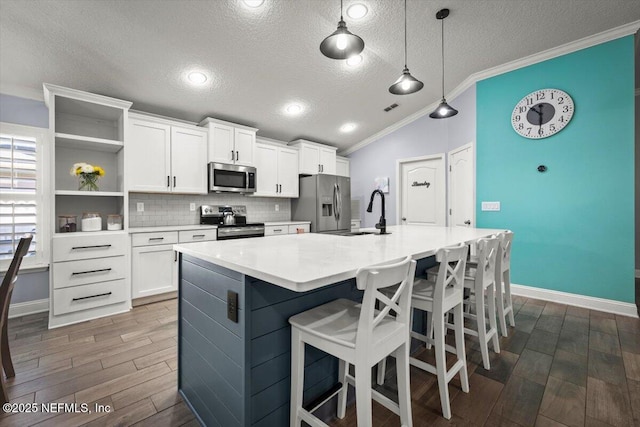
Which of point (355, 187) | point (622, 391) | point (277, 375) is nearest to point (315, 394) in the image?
point (277, 375)

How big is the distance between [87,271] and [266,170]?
8.86 feet

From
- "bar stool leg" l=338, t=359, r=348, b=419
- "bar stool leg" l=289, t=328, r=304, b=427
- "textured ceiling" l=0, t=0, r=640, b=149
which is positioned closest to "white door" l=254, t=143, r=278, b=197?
"textured ceiling" l=0, t=0, r=640, b=149

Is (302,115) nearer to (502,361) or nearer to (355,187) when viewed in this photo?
(355,187)

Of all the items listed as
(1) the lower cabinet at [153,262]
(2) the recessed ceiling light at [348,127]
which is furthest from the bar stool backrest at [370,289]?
(2) the recessed ceiling light at [348,127]

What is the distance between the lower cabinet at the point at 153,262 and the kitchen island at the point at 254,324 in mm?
2007

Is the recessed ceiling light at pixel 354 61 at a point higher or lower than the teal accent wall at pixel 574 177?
higher

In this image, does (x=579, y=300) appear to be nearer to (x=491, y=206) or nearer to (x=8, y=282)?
(x=491, y=206)

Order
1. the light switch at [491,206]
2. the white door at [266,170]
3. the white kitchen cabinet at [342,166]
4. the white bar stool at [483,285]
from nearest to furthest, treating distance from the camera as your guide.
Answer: the white bar stool at [483,285], the light switch at [491,206], the white door at [266,170], the white kitchen cabinet at [342,166]

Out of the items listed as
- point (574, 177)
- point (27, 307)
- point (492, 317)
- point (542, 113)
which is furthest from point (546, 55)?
point (27, 307)

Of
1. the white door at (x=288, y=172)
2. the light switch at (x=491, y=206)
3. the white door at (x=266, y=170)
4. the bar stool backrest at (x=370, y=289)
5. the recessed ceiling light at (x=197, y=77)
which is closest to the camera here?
the bar stool backrest at (x=370, y=289)

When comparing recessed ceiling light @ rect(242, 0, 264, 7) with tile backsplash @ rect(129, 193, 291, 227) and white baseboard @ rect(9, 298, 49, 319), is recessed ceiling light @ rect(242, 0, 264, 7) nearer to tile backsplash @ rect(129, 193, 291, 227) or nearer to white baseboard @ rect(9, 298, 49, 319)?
tile backsplash @ rect(129, 193, 291, 227)

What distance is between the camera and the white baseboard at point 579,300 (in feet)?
9.31

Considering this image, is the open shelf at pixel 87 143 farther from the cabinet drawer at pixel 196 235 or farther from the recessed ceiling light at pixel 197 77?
the cabinet drawer at pixel 196 235

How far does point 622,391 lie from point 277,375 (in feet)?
6.87
